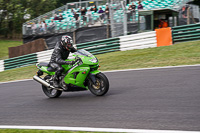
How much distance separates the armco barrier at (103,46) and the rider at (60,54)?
9.25 m

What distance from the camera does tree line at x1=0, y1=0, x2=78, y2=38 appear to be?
138ft

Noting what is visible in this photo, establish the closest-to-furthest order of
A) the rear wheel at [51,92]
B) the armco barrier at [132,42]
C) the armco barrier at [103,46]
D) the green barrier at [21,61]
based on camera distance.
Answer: the rear wheel at [51,92] < the armco barrier at [132,42] < the armco barrier at [103,46] < the green barrier at [21,61]

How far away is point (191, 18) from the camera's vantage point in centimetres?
1741

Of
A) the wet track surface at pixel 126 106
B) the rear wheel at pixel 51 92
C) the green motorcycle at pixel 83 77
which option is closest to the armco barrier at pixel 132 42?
the wet track surface at pixel 126 106

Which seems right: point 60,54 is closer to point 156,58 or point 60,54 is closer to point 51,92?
point 51,92

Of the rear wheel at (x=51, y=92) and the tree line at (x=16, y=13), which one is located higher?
the tree line at (x=16, y=13)

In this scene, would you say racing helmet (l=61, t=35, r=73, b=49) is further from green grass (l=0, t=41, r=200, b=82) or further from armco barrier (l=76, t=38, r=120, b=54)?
armco barrier (l=76, t=38, r=120, b=54)

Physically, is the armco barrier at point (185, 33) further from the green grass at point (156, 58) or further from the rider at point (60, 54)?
the rider at point (60, 54)

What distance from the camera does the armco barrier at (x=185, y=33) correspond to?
14.7 m

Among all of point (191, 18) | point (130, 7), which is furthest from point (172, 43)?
point (130, 7)

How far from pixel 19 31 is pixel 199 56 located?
38.4 meters

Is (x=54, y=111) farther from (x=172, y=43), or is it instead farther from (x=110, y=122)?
(x=172, y=43)

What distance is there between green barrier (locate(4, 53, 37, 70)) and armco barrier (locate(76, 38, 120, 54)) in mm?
3599

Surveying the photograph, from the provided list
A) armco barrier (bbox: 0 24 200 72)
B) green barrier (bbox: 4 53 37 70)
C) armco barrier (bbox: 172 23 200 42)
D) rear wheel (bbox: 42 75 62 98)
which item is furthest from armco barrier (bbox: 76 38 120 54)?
rear wheel (bbox: 42 75 62 98)
